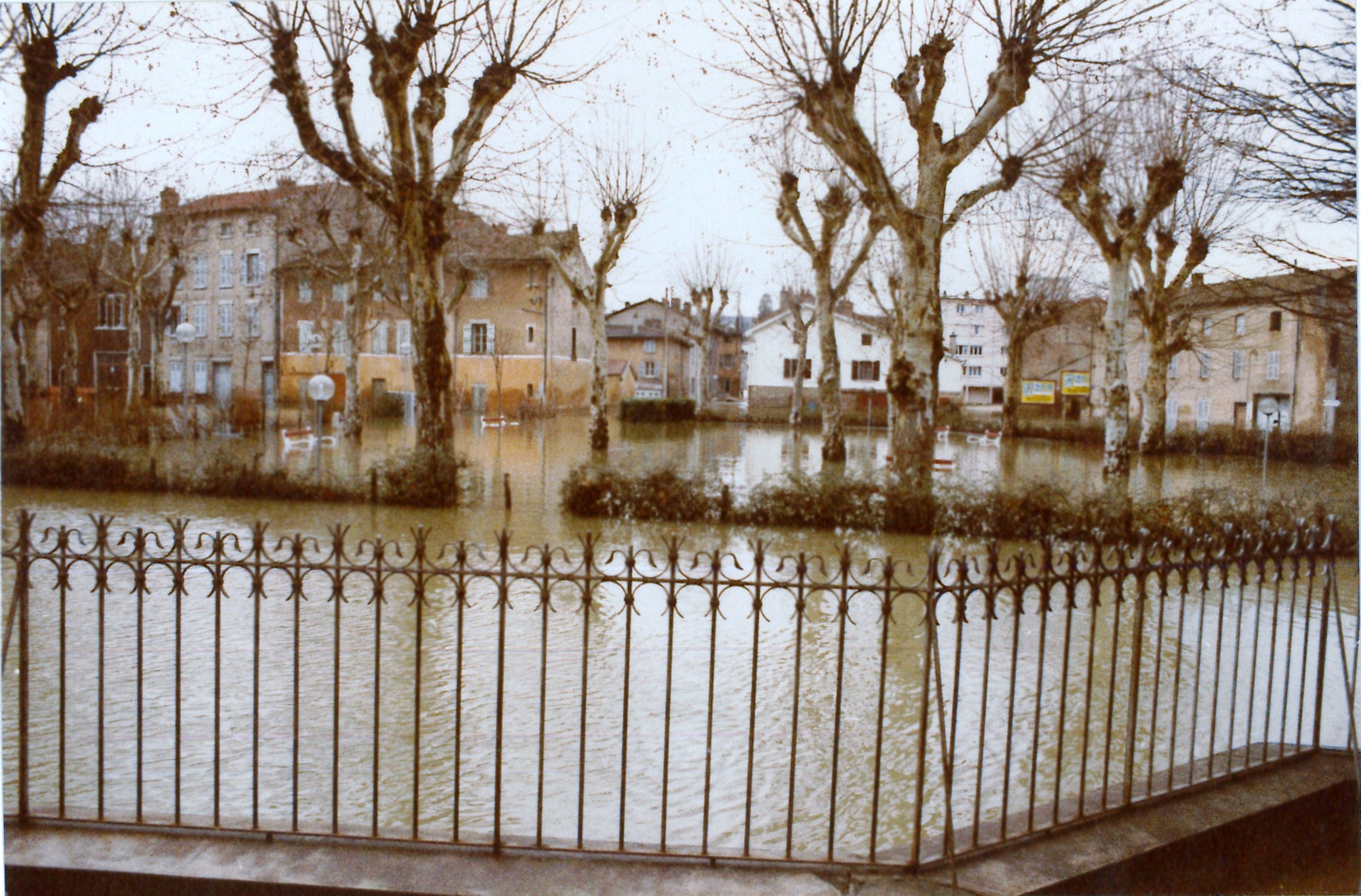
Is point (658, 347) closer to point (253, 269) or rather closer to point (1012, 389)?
point (253, 269)

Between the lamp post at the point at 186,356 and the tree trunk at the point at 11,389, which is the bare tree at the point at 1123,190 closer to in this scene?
the lamp post at the point at 186,356

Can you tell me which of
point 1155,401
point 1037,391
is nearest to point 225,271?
point 1155,401

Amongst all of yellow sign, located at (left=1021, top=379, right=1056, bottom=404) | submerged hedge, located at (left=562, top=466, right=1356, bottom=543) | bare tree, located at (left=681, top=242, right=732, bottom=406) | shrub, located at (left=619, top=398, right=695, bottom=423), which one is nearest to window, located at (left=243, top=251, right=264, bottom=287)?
submerged hedge, located at (left=562, top=466, right=1356, bottom=543)

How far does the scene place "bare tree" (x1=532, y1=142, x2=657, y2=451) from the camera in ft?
19.2

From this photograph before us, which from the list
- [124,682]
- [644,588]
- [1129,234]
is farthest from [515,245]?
[1129,234]

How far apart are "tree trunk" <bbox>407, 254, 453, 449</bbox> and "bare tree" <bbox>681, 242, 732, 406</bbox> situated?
200 cm

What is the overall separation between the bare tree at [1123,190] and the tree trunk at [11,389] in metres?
5.83

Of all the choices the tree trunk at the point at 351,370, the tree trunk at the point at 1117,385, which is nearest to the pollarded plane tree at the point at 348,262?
the tree trunk at the point at 351,370

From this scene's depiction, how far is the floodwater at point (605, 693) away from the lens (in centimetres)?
238

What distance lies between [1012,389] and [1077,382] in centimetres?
126

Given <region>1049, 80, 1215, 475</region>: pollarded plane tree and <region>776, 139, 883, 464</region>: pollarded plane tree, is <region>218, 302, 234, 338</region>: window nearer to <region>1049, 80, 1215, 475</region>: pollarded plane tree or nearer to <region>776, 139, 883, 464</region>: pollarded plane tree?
<region>776, 139, 883, 464</region>: pollarded plane tree

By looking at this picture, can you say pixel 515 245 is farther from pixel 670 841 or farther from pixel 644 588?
pixel 670 841

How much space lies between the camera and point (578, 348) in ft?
23.8

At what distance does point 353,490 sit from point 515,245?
1.98m
